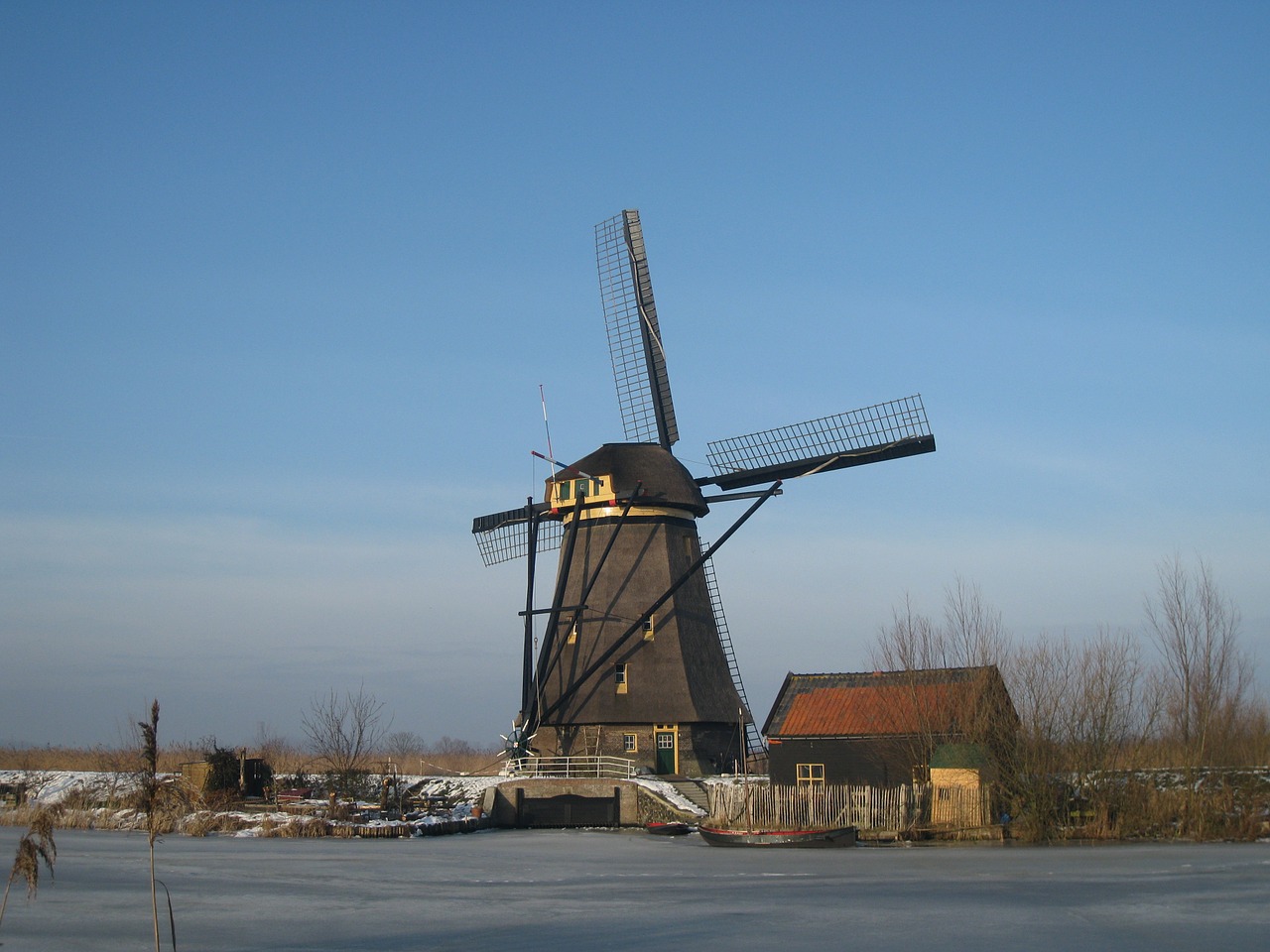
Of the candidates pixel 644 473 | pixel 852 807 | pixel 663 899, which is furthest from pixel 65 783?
pixel 663 899

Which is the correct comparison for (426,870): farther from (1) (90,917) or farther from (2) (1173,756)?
(2) (1173,756)

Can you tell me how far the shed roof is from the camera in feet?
92.5

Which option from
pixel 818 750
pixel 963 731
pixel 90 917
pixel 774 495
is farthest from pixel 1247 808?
pixel 90 917

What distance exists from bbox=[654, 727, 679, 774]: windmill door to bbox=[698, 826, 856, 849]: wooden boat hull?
6.91m

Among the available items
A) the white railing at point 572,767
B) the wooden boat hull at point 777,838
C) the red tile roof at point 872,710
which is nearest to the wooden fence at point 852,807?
the wooden boat hull at point 777,838

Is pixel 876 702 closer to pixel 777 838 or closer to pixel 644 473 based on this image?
pixel 777 838

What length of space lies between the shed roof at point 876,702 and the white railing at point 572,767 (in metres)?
3.65

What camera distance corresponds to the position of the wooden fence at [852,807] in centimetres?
2656

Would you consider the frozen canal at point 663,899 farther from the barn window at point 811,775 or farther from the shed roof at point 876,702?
the barn window at point 811,775

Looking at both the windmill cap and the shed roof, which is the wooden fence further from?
the windmill cap

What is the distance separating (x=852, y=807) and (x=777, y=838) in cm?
308

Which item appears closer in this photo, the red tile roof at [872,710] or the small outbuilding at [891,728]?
the small outbuilding at [891,728]

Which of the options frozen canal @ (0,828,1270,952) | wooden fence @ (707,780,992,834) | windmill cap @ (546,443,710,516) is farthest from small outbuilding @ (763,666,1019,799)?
windmill cap @ (546,443,710,516)

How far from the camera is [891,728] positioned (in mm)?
29109
